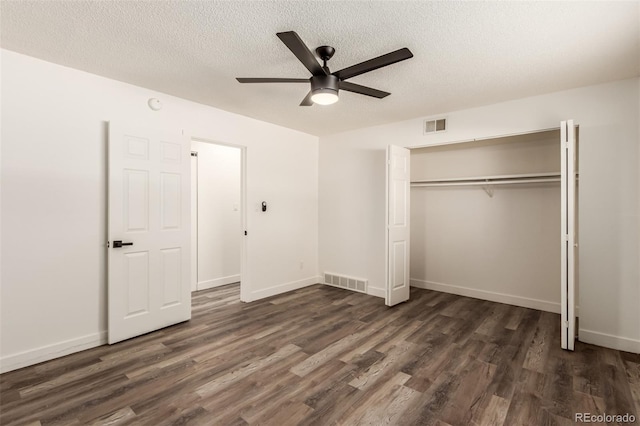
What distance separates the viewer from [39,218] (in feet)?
8.78

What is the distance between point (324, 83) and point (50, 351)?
3.33 m

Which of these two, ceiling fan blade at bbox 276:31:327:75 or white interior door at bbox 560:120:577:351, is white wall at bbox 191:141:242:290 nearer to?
ceiling fan blade at bbox 276:31:327:75

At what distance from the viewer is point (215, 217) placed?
5.35 meters

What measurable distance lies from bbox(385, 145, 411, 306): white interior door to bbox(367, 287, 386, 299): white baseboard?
357mm

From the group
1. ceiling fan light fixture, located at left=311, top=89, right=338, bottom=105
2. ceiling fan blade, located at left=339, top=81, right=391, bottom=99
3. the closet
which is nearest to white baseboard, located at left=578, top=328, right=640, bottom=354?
the closet

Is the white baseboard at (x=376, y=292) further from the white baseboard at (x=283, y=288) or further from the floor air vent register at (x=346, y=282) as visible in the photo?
the white baseboard at (x=283, y=288)

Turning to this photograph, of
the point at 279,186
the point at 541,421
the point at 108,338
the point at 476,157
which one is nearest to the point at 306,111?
the point at 279,186

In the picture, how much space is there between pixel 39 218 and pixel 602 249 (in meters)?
5.29

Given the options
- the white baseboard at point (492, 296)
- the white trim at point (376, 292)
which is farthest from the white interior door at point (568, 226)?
the white trim at point (376, 292)

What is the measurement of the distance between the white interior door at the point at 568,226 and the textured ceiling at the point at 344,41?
2.17ft

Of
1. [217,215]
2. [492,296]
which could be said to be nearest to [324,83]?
[217,215]

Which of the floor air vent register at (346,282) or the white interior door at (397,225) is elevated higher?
the white interior door at (397,225)

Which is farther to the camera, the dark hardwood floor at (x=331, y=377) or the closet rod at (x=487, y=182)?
the closet rod at (x=487, y=182)

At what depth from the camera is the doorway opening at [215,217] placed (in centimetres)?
507
